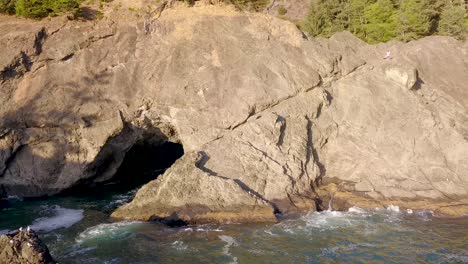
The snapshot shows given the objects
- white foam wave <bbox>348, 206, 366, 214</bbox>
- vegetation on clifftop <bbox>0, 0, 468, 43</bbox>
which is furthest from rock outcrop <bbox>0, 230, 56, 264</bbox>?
vegetation on clifftop <bbox>0, 0, 468, 43</bbox>

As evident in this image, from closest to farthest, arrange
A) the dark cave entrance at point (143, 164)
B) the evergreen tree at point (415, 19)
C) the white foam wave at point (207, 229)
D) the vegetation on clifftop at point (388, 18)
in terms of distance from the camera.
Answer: the white foam wave at point (207, 229) → the dark cave entrance at point (143, 164) → the evergreen tree at point (415, 19) → the vegetation on clifftop at point (388, 18)

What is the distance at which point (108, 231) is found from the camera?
21.5m

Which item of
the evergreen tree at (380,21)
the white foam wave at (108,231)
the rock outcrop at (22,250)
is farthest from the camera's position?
the evergreen tree at (380,21)

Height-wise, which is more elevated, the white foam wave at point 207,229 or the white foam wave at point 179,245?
the white foam wave at point 179,245

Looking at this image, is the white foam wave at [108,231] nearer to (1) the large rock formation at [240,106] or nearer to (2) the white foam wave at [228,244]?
(1) the large rock formation at [240,106]

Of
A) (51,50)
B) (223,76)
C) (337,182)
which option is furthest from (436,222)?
(51,50)

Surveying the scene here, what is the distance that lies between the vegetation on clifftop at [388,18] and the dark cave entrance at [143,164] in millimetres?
16787

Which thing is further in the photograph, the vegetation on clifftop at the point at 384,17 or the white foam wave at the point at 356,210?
the vegetation on clifftop at the point at 384,17

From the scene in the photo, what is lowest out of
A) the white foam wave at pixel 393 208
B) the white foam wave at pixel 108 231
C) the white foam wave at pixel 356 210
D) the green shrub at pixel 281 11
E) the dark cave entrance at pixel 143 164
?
the dark cave entrance at pixel 143 164

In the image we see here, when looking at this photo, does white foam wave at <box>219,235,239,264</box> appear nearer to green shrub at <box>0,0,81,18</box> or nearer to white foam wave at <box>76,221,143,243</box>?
white foam wave at <box>76,221,143,243</box>

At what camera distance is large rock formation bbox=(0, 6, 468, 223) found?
2586 cm

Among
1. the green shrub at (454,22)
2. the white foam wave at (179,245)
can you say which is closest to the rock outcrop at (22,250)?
the white foam wave at (179,245)

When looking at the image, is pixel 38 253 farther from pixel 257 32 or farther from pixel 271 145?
pixel 257 32

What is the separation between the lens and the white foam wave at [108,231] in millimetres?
20891
